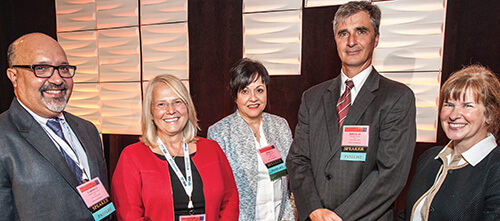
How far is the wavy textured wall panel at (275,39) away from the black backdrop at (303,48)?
0.08 metres

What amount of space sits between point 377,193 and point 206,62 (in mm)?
2598

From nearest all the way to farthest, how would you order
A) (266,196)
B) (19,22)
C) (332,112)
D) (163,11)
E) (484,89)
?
1. (484,89)
2. (332,112)
3. (266,196)
4. (163,11)
5. (19,22)

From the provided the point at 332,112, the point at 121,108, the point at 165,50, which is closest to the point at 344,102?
the point at 332,112

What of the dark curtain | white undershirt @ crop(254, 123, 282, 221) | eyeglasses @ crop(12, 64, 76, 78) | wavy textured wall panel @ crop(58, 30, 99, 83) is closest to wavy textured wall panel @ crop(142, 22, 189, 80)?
wavy textured wall panel @ crop(58, 30, 99, 83)

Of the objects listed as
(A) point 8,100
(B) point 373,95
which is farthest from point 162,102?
(A) point 8,100

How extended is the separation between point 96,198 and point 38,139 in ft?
1.56

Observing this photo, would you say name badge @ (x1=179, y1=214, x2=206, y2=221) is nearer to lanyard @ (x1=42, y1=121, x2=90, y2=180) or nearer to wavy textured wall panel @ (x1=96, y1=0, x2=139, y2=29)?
lanyard @ (x1=42, y1=121, x2=90, y2=180)

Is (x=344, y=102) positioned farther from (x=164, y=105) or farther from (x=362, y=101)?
(x=164, y=105)

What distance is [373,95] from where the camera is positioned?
178 centimetres

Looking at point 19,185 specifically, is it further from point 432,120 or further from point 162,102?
point 432,120

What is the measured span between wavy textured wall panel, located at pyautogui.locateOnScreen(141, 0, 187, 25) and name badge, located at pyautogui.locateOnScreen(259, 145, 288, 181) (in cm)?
218

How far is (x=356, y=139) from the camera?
1.75 meters

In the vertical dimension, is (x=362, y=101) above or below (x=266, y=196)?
above

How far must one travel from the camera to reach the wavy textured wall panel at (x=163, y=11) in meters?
3.67
